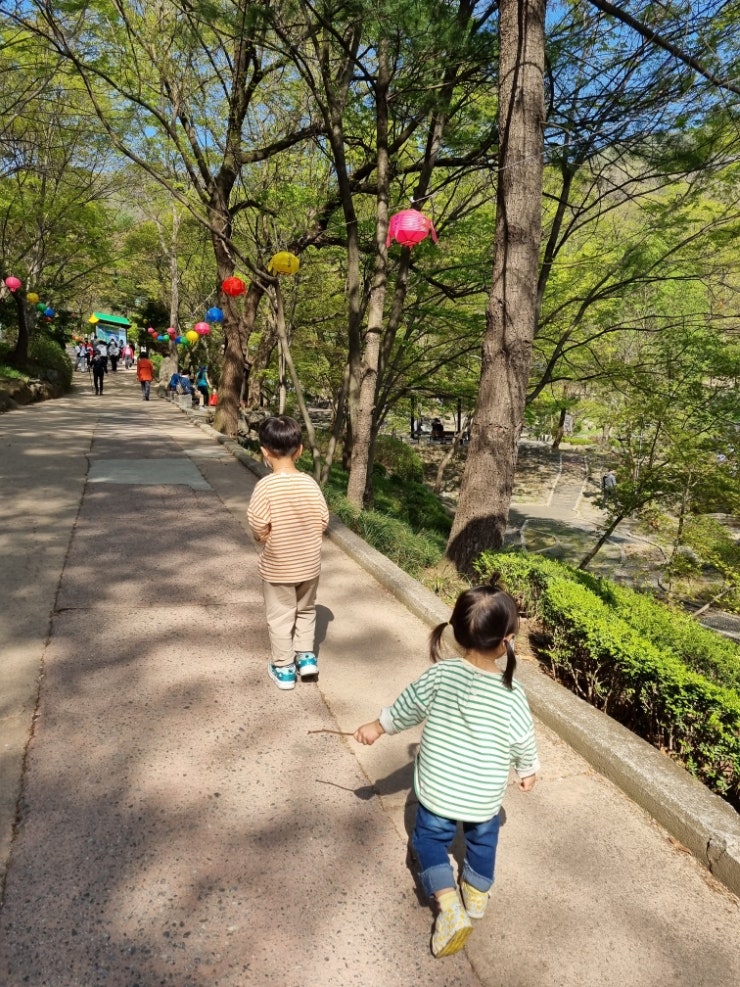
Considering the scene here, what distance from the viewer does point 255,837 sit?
2348 mm

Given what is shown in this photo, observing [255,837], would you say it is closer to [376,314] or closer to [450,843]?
[450,843]

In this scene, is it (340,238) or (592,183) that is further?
(340,238)

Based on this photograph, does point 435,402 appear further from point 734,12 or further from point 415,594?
point 415,594

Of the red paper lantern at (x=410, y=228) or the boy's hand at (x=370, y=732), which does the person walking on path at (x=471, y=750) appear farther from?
the red paper lantern at (x=410, y=228)

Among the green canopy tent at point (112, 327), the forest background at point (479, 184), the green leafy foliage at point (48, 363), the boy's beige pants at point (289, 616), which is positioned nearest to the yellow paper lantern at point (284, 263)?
the forest background at point (479, 184)

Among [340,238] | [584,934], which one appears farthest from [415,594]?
[340,238]

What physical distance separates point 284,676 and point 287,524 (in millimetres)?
890

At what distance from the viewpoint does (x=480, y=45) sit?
749 cm

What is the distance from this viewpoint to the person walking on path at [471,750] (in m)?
1.95

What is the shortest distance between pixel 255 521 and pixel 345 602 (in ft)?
5.92

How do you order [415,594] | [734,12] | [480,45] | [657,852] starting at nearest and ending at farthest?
[657,852] → [415,594] → [734,12] → [480,45]

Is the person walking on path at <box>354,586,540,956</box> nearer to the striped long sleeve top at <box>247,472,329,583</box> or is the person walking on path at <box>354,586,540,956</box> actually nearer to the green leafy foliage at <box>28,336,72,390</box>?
the striped long sleeve top at <box>247,472,329,583</box>

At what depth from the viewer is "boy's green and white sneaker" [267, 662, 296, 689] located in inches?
134

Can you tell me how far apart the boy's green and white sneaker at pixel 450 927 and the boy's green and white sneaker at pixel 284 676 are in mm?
1638
